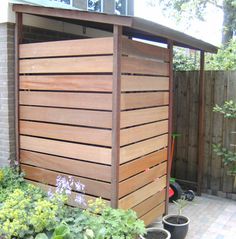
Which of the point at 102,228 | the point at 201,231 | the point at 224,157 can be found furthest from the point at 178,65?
the point at 102,228

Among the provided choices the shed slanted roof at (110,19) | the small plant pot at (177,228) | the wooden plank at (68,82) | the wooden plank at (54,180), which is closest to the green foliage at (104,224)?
the wooden plank at (54,180)

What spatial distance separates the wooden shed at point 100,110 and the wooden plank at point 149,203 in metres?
0.01

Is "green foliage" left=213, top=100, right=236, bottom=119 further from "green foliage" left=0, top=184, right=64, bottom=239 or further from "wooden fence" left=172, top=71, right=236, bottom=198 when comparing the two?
"green foliage" left=0, top=184, right=64, bottom=239

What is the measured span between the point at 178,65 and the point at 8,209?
466 cm

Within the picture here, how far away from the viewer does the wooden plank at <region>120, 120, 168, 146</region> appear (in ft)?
11.6

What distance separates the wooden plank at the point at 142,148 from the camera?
140 inches

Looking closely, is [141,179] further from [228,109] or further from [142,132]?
[228,109]

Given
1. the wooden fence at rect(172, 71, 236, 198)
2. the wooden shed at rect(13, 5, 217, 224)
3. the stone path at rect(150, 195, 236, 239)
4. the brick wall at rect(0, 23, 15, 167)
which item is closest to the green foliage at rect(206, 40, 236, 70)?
the wooden fence at rect(172, 71, 236, 198)

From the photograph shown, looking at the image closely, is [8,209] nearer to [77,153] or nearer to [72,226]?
[72,226]

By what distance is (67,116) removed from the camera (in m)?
3.74

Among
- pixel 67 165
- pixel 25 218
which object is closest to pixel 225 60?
pixel 67 165

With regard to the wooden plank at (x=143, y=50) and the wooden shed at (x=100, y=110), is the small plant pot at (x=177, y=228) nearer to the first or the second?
the wooden shed at (x=100, y=110)

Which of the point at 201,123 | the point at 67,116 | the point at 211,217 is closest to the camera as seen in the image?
the point at 67,116

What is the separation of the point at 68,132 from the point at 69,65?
725 millimetres
